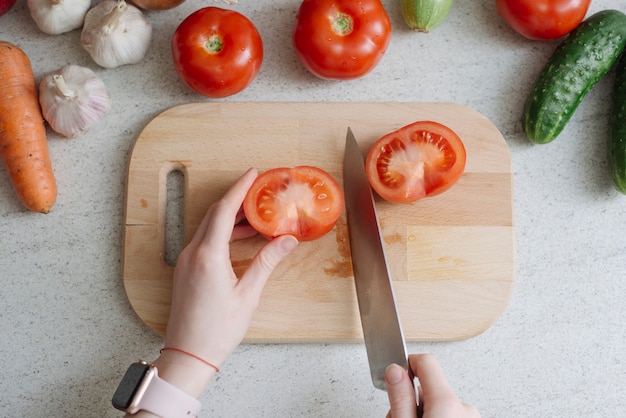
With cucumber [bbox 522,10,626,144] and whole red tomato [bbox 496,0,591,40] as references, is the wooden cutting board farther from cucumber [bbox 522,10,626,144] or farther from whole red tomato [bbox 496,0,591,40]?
whole red tomato [bbox 496,0,591,40]

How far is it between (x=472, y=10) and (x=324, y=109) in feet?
1.56

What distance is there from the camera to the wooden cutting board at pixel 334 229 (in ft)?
4.70

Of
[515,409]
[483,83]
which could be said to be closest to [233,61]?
[483,83]

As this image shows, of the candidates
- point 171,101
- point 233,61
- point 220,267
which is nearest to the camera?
point 220,267

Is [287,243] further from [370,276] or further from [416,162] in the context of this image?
[416,162]

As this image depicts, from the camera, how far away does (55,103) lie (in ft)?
4.79

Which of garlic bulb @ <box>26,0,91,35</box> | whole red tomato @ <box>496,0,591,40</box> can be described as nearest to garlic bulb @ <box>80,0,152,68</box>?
garlic bulb @ <box>26,0,91,35</box>

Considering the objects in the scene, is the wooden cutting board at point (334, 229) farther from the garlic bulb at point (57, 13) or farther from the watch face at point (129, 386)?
the garlic bulb at point (57, 13)

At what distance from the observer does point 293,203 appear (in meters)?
1.35

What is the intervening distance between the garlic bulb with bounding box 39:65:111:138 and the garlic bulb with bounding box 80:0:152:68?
59 millimetres

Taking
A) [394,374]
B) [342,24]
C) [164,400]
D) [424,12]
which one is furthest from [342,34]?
[164,400]

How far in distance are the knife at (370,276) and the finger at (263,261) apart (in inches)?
Answer: 6.6

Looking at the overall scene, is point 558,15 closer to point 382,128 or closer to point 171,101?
point 382,128

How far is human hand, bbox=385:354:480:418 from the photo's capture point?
3.88ft
